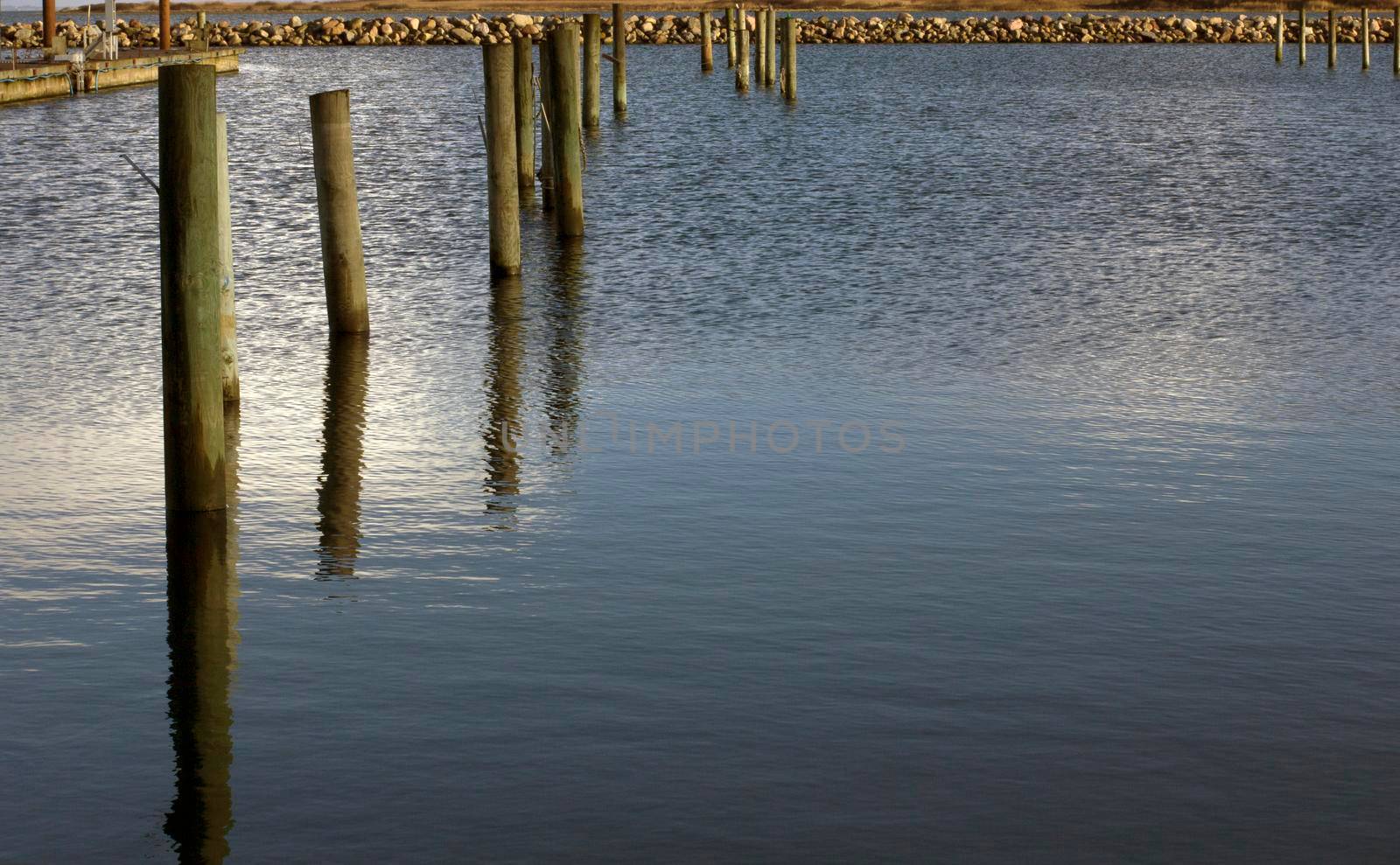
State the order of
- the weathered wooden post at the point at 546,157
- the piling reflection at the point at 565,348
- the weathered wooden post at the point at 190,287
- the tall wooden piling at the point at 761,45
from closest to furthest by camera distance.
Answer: the weathered wooden post at the point at 190,287 < the piling reflection at the point at 565,348 < the weathered wooden post at the point at 546,157 < the tall wooden piling at the point at 761,45

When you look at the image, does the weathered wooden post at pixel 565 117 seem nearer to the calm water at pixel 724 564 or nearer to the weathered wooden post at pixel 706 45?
the calm water at pixel 724 564

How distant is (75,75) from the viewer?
170 ft

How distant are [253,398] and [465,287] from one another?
229 inches

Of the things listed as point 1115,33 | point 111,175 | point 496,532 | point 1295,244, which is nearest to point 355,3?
point 1115,33

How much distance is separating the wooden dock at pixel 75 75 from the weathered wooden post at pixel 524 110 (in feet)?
58.5

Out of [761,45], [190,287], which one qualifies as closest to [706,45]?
[761,45]

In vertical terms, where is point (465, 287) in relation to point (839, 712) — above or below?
above

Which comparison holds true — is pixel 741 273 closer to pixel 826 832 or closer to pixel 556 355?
pixel 556 355

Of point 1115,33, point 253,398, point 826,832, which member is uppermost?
point 1115,33

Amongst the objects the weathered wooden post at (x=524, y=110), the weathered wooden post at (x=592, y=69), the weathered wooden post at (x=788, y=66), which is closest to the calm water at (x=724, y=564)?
the weathered wooden post at (x=524, y=110)

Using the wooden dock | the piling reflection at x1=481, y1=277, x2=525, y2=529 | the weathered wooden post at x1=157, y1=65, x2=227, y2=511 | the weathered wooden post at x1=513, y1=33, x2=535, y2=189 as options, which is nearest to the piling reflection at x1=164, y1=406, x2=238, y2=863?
the weathered wooden post at x1=157, y1=65, x2=227, y2=511

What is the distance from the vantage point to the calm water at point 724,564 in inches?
257

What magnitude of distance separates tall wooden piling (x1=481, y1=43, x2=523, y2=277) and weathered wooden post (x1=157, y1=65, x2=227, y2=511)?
822 centimetres

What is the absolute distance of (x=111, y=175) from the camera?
3088 centimetres
